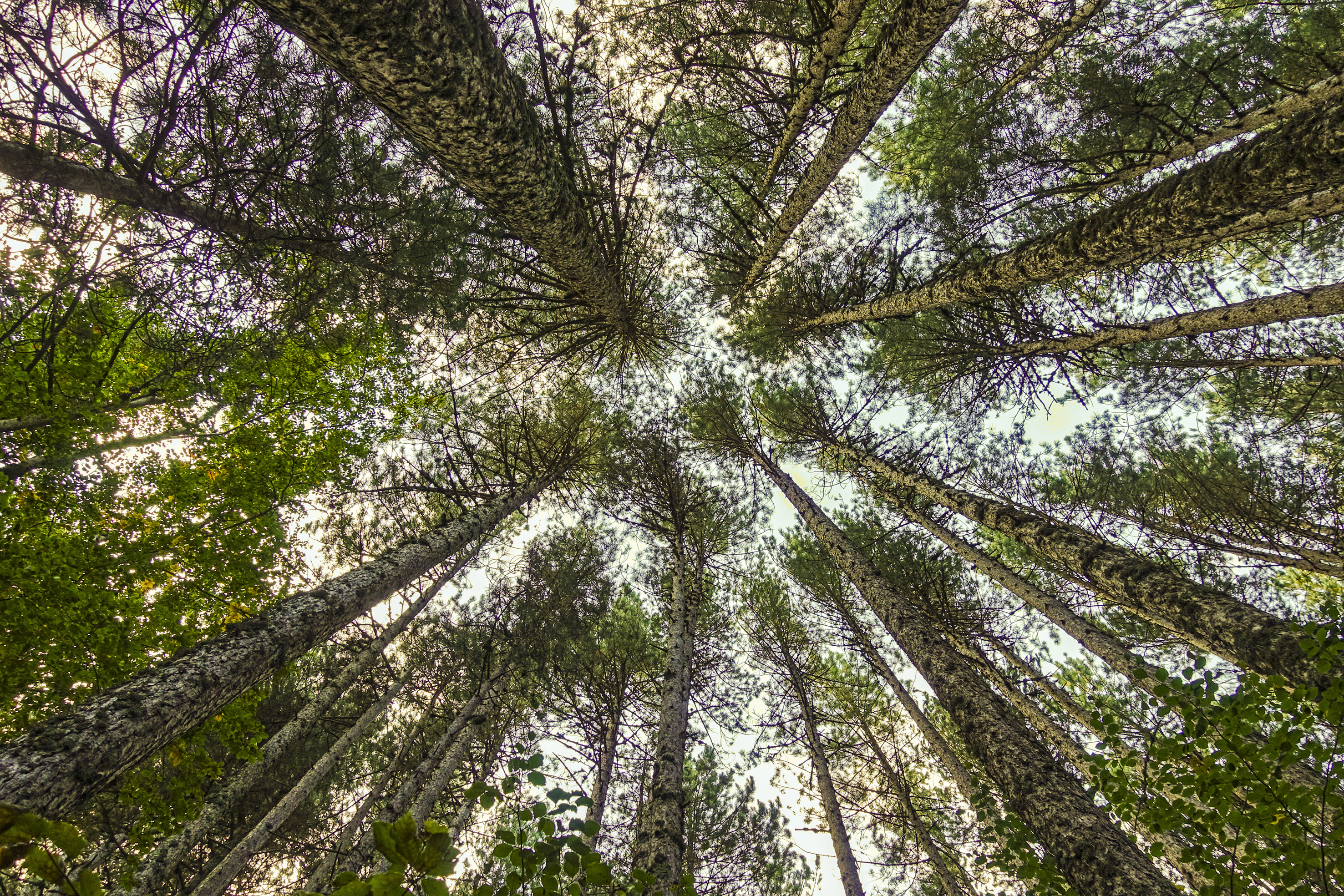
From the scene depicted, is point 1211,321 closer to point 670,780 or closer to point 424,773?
point 670,780

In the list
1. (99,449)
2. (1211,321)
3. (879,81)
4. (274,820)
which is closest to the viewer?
(879,81)

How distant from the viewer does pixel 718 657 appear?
846 cm

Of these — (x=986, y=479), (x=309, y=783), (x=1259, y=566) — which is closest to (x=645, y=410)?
(x=986, y=479)

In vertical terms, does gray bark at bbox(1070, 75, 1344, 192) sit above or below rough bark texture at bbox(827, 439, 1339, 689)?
above

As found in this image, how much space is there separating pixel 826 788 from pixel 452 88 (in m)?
9.01

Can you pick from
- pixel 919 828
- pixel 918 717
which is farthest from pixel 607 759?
pixel 918 717

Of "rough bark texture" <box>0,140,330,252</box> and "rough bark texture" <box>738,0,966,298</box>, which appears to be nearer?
"rough bark texture" <box>738,0,966,298</box>

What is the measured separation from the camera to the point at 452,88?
7.19 ft

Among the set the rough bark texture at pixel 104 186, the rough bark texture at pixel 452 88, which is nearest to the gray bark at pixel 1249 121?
the rough bark texture at pixel 452 88

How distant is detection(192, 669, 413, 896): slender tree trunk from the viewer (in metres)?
5.00

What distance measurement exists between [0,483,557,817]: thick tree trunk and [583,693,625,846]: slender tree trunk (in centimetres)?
442

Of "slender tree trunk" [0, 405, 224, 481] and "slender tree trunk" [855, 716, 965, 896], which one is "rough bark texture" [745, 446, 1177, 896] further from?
"slender tree trunk" [0, 405, 224, 481]

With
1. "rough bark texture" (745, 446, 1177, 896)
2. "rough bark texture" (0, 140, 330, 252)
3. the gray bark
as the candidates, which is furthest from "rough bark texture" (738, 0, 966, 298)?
"rough bark texture" (0, 140, 330, 252)

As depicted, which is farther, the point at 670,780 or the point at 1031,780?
the point at 670,780
